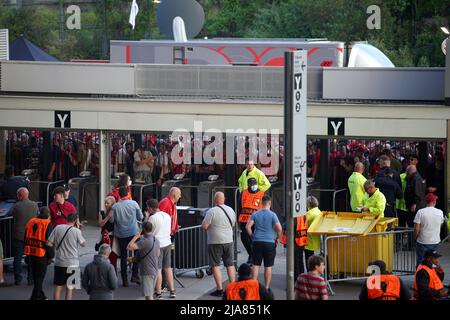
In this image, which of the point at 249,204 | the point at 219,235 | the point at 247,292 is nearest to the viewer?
the point at 247,292

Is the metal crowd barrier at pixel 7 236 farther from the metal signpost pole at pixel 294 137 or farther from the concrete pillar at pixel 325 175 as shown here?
the metal signpost pole at pixel 294 137

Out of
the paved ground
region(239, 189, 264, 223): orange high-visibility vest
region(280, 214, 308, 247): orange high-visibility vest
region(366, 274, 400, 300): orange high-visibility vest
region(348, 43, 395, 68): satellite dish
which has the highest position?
region(348, 43, 395, 68): satellite dish

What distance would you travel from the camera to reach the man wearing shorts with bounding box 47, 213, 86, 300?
18.8m

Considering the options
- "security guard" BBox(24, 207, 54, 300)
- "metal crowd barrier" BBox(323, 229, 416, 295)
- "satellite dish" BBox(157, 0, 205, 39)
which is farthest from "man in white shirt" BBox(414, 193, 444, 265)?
"satellite dish" BBox(157, 0, 205, 39)

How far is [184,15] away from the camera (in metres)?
33.9

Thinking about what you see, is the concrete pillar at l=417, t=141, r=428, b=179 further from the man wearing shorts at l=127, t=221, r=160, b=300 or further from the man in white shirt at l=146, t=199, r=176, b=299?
the man wearing shorts at l=127, t=221, r=160, b=300

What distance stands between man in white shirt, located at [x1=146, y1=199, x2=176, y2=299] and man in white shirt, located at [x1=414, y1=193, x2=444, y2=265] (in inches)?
154

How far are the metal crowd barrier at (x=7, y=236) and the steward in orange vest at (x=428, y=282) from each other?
771 cm

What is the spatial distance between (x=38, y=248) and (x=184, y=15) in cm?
1558

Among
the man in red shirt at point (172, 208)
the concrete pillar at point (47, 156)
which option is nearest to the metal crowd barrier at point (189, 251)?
the man in red shirt at point (172, 208)

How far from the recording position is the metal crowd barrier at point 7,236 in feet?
71.3

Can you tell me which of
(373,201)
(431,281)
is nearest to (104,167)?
(373,201)

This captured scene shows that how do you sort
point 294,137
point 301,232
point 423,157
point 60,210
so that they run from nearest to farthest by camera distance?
1. point 294,137
2. point 301,232
3. point 60,210
4. point 423,157

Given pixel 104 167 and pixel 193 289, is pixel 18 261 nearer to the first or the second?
pixel 193 289
